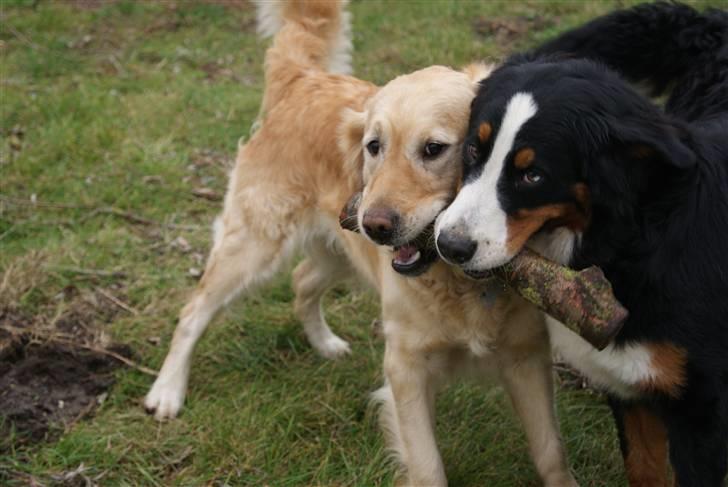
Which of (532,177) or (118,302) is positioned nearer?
(532,177)

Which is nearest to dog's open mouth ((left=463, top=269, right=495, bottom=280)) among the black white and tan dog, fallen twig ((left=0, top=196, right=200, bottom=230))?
the black white and tan dog

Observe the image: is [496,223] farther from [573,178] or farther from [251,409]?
[251,409]

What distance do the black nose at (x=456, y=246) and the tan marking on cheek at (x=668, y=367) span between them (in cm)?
65

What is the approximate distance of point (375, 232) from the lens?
10.4 ft

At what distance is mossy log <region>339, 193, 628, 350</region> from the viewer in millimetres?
2768

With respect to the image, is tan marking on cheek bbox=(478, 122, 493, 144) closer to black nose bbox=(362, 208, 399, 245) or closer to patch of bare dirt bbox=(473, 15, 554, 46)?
black nose bbox=(362, 208, 399, 245)

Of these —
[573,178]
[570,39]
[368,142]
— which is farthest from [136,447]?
[570,39]

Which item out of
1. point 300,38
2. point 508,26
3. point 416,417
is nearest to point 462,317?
point 416,417

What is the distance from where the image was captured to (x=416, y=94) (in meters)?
3.39

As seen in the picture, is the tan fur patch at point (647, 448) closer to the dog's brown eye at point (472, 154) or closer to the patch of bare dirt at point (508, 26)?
the dog's brown eye at point (472, 154)

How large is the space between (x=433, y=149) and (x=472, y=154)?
350mm

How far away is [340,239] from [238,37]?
5264 mm

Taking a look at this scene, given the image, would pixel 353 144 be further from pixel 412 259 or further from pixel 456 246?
pixel 456 246

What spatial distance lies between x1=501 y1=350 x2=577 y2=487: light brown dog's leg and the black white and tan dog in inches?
21.0
